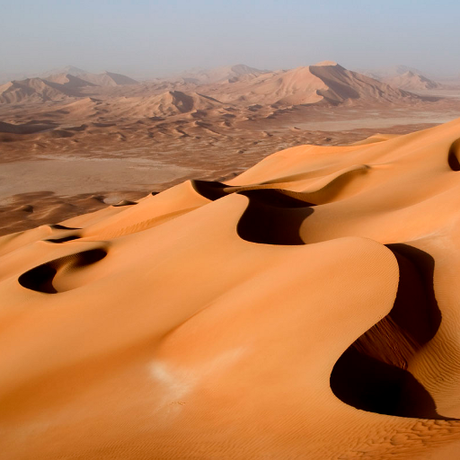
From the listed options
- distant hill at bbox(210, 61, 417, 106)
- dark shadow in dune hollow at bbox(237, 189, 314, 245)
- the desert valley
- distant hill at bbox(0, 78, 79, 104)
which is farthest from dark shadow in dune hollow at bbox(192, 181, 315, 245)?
distant hill at bbox(0, 78, 79, 104)

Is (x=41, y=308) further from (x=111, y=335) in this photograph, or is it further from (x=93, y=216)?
(x=93, y=216)

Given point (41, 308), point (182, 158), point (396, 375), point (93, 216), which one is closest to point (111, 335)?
point (41, 308)

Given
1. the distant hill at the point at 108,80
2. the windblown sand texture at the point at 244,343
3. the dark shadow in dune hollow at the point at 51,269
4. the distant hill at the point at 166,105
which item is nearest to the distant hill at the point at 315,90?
the distant hill at the point at 166,105

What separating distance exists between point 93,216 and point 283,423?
13.5 meters

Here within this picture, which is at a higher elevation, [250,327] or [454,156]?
[454,156]

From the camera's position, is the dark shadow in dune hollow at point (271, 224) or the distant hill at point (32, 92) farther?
the distant hill at point (32, 92)

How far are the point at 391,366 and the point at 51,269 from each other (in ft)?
20.4

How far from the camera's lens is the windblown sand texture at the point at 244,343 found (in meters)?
3.54

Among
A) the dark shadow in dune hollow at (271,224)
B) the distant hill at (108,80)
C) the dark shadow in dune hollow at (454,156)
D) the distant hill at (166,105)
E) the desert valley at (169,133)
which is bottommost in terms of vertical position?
the desert valley at (169,133)

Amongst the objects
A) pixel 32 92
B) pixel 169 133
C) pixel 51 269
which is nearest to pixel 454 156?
pixel 51 269

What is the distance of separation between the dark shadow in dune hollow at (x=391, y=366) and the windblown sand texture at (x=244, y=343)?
0.05 feet

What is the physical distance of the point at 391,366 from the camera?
4148 millimetres

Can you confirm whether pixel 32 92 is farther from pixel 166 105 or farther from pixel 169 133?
pixel 169 133

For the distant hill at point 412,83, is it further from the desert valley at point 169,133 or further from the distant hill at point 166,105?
the distant hill at point 166,105
